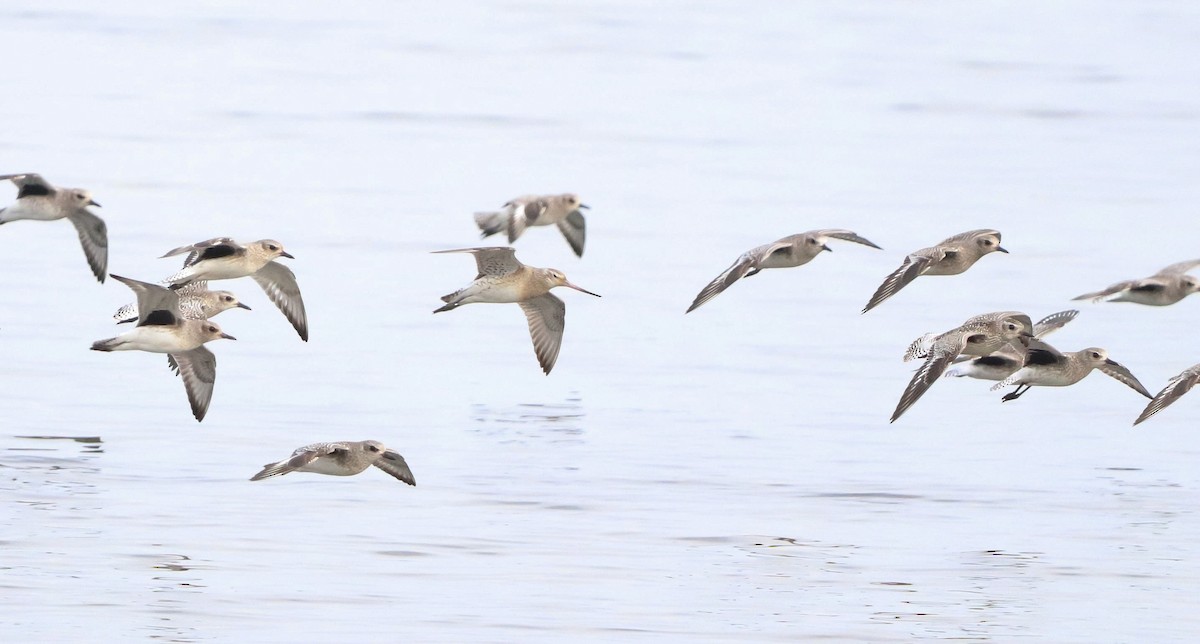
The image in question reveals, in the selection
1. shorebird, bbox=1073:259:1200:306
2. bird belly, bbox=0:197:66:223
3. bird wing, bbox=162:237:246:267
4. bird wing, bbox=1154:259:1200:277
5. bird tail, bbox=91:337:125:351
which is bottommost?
bird tail, bbox=91:337:125:351

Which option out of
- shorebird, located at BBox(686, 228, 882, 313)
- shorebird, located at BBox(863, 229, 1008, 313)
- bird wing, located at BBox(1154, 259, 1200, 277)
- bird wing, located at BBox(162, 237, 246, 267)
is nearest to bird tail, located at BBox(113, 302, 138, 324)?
bird wing, located at BBox(162, 237, 246, 267)

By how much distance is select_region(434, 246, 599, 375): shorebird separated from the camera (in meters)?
17.3

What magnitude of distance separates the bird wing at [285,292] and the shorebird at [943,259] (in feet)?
15.0

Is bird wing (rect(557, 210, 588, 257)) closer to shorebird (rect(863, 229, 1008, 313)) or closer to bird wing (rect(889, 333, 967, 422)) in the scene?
shorebird (rect(863, 229, 1008, 313))

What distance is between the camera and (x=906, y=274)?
1602 cm

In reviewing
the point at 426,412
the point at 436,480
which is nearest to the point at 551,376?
the point at 426,412

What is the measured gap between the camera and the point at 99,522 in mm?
16281

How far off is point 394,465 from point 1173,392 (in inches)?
203

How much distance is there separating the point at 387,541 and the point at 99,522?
1.98 metres

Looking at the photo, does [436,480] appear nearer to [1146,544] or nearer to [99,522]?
[99,522]

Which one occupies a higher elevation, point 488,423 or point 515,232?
point 515,232

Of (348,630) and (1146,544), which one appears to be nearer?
(348,630)

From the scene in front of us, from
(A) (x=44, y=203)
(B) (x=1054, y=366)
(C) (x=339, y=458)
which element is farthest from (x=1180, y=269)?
(A) (x=44, y=203)

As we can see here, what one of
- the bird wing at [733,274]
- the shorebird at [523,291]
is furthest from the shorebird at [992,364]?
the shorebird at [523,291]
